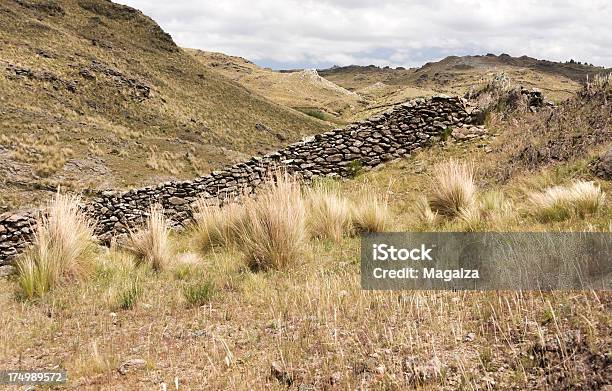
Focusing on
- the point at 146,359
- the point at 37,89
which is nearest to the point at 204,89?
the point at 37,89

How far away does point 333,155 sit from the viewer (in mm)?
10883

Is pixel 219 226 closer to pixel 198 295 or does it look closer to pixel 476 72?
pixel 198 295

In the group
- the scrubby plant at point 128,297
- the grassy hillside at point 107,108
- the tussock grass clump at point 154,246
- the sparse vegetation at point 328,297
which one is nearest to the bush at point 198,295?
the sparse vegetation at point 328,297

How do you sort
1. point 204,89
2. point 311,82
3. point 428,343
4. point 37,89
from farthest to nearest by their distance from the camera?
point 311,82 < point 204,89 < point 37,89 < point 428,343

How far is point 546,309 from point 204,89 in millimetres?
55313

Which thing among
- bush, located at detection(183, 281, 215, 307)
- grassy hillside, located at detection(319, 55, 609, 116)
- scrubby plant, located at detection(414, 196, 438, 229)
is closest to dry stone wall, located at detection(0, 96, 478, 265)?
scrubby plant, located at detection(414, 196, 438, 229)

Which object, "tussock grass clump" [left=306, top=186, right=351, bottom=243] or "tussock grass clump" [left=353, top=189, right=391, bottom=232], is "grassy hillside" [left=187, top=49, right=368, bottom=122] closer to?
"tussock grass clump" [left=306, top=186, right=351, bottom=243]

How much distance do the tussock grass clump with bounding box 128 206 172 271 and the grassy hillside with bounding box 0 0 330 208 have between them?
45.6ft

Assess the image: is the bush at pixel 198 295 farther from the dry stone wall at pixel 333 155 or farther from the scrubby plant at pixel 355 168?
the scrubby plant at pixel 355 168

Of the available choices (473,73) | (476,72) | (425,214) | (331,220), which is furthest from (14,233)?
(476,72)

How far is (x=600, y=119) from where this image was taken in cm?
836

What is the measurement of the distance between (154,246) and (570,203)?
5589mm

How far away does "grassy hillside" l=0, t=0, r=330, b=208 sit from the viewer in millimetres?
23812

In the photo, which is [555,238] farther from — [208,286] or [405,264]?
[208,286]
